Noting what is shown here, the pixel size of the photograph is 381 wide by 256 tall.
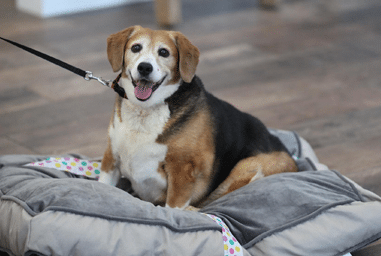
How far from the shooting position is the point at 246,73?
151 inches

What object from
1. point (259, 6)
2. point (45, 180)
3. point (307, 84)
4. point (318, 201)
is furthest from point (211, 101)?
point (259, 6)

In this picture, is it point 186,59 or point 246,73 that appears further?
point 246,73

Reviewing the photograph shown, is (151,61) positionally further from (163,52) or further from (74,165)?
(74,165)

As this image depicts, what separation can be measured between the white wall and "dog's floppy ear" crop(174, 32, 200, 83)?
3430 mm

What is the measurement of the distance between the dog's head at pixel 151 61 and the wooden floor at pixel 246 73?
2.95 feet

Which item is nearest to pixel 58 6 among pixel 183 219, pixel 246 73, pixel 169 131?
pixel 246 73

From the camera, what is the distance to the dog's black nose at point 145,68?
1.72m

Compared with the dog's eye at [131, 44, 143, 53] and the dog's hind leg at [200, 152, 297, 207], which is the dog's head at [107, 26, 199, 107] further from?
the dog's hind leg at [200, 152, 297, 207]

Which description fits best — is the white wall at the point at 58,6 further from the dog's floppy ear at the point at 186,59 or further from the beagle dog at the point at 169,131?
the dog's floppy ear at the point at 186,59

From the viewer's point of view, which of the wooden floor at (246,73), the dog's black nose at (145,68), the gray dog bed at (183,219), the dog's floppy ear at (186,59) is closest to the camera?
the gray dog bed at (183,219)

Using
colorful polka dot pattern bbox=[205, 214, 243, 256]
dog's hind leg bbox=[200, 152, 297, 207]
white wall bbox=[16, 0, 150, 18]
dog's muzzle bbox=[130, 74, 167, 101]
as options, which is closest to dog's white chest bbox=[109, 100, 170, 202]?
dog's muzzle bbox=[130, 74, 167, 101]

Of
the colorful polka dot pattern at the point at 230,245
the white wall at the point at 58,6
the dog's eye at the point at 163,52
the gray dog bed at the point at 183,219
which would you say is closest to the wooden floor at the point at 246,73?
the white wall at the point at 58,6

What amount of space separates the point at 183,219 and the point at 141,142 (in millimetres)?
336

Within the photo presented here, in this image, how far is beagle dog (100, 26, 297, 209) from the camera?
5.95 feet
